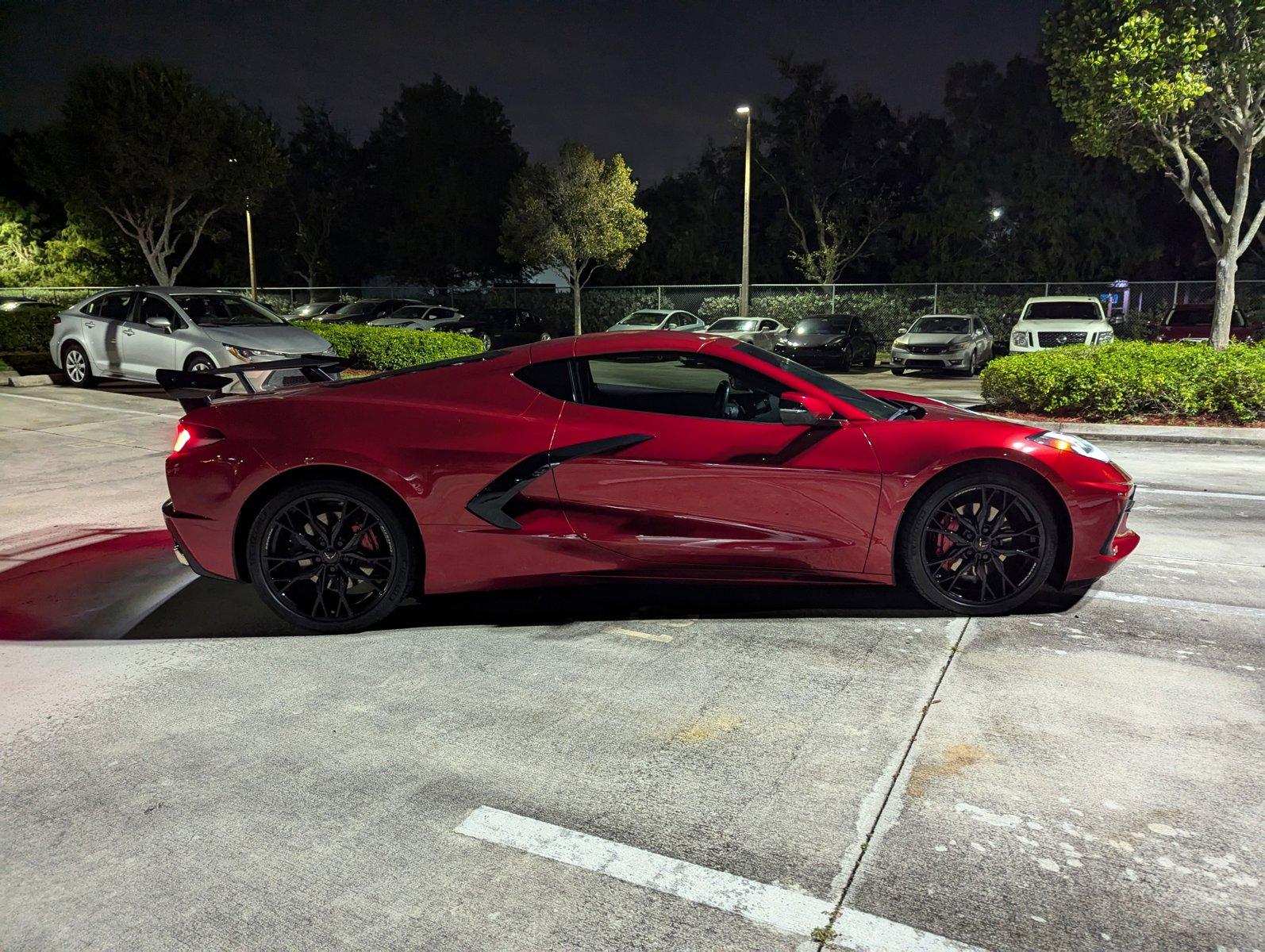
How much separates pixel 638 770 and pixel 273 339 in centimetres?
1163

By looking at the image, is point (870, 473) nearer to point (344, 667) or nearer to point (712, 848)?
point (712, 848)

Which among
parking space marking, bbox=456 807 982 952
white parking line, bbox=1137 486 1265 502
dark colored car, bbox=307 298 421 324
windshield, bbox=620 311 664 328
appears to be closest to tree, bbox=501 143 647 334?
dark colored car, bbox=307 298 421 324

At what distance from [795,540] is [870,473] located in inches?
18.2

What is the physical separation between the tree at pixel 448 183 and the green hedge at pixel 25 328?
Answer: 25.8 meters

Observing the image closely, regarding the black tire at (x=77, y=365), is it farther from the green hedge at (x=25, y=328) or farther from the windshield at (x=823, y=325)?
the windshield at (x=823, y=325)

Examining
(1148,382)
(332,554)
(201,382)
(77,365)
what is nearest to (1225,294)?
(1148,382)

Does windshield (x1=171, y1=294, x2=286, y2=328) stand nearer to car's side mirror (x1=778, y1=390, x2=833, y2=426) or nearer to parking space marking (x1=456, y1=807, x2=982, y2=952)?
car's side mirror (x1=778, y1=390, x2=833, y2=426)

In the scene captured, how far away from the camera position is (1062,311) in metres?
21.4

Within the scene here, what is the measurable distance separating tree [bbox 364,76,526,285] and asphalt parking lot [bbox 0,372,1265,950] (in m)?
40.1

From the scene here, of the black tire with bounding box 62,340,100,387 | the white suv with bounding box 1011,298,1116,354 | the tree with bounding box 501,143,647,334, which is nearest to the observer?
the black tire with bounding box 62,340,100,387

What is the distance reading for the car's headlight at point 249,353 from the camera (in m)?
12.7

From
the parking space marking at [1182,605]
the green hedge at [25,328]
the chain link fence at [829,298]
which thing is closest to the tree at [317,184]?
the chain link fence at [829,298]

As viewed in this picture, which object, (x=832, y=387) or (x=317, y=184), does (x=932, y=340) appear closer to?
(x=832, y=387)

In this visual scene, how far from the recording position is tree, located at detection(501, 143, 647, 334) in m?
32.1
